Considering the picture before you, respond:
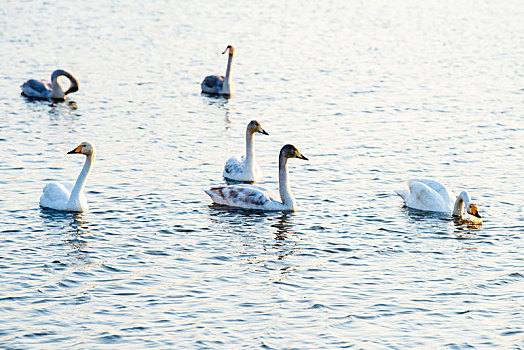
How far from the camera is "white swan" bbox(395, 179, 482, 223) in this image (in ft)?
61.8

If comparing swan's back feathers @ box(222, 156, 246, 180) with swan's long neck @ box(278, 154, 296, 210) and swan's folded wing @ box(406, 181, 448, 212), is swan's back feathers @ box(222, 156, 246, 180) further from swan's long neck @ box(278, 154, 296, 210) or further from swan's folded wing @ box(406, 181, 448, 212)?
swan's folded wing @ box(406, 181, 448, 212)

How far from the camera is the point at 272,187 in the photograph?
21297 millimetres

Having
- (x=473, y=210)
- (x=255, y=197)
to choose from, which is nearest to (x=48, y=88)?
(x=255, y=197)

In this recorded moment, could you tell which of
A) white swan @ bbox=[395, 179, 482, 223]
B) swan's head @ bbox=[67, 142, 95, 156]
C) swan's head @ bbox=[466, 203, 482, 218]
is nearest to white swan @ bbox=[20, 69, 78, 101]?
swan's head @ bbox=[67, 142, 95, 156]

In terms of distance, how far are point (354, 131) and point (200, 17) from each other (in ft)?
83.6

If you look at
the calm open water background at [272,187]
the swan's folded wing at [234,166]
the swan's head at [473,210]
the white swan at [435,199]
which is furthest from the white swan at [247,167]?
the swan's head at [473,210]

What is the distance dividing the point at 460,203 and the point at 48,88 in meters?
16.5

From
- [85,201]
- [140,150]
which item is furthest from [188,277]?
[140,150]

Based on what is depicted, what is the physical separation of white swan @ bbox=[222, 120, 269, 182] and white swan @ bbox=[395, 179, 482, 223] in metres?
3.59

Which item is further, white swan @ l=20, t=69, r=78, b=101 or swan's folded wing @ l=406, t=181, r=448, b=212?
white swan @ l=20, t=69, r=78, b=101

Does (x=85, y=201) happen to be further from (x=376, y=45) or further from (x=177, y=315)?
(x=376, y=45)

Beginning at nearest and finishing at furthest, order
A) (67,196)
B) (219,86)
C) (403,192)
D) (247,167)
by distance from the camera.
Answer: (67,196), (403,192), (247,167), (219,86)

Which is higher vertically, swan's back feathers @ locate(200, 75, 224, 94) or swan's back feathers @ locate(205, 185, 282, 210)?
swan's back feathers @ locate(200, 75, 224, 94)

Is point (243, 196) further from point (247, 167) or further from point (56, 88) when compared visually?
Answer: point (56, 88)
